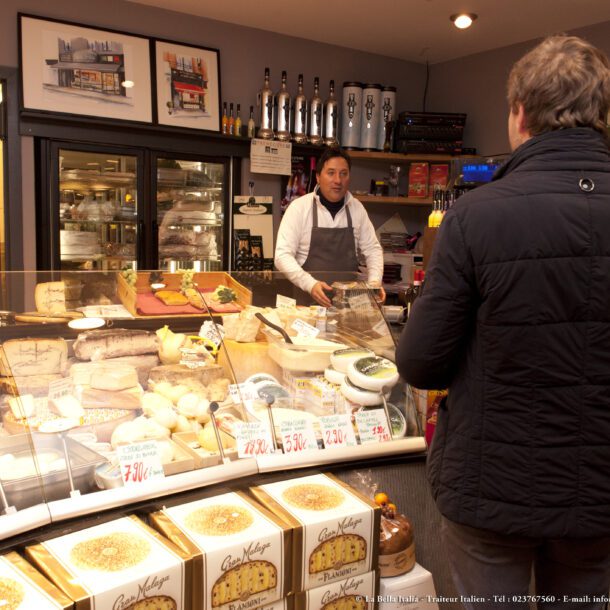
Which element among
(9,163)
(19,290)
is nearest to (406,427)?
(19,290)

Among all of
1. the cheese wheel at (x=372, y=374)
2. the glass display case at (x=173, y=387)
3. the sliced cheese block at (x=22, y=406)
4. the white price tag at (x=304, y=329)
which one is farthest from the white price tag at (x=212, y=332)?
the sliced cheese block at (x=22, y=406)

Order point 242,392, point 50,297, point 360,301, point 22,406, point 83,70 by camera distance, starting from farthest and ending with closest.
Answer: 1. point 83,70
2. point 360,301
3. point 50,297
4. point 242,392
5. point 22,406

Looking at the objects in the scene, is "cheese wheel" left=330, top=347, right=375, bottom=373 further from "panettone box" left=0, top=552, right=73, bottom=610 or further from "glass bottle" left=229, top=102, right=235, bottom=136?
"glass bottle" left=229, top=102, right=235, bottom=136

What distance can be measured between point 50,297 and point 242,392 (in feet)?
2.61

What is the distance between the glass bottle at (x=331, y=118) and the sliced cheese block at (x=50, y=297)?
4.19 metres

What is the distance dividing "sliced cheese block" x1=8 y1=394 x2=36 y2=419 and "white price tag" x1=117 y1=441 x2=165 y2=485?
318mm

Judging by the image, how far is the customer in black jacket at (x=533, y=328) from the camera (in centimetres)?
124

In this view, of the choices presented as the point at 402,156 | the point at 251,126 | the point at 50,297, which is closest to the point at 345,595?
the point at 50,297

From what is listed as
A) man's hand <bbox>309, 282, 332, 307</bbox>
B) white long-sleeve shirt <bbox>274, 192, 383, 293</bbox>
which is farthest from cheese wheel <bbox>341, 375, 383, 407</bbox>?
white long-sleeve shirt <bbox>274, 192, 383, 293</bbox>

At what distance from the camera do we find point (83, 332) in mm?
2109

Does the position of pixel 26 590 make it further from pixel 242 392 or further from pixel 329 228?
pixel 329 228

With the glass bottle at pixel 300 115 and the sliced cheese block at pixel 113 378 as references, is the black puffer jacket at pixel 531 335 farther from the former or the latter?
the glass bottle at pixel 300 115

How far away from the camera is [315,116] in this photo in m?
5.98

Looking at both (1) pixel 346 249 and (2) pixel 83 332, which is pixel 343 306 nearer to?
(2) pixel 83 332
